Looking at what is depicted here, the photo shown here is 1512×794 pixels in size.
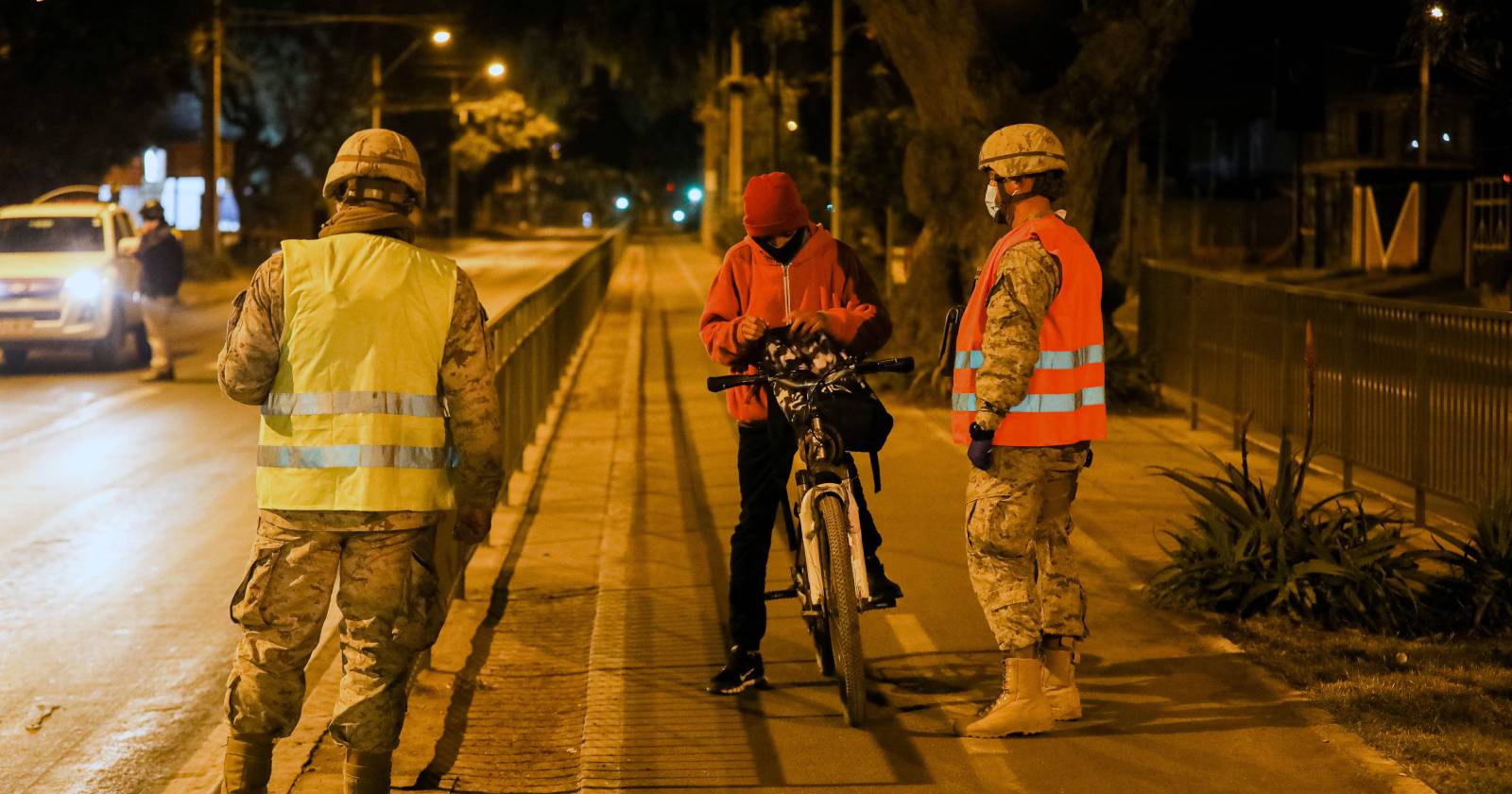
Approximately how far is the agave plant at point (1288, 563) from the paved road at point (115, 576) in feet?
13.1

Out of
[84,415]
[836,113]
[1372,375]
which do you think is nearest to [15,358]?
[84,415]

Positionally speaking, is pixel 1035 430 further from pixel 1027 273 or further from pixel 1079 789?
pixel 1079 789

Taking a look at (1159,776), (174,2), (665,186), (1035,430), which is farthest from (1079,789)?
(665,186)

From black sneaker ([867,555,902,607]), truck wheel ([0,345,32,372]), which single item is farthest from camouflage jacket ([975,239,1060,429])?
truck wheel ([0,345,32,372])

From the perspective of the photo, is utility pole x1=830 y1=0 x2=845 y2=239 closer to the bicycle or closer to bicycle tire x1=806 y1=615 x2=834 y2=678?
bicycle tire x1=806 y1=615 x2=834 y2=678

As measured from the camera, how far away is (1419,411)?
9.58 m

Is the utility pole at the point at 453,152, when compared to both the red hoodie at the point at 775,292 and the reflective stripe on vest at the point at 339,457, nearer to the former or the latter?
the red hoodie at the point at 775,292

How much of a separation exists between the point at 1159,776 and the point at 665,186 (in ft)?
424

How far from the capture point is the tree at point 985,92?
15.3m

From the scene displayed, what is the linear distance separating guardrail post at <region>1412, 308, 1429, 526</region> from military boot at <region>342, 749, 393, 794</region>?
20.4 feet

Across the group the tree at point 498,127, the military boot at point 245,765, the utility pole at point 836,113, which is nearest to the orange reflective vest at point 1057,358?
the military boot at point 245,765

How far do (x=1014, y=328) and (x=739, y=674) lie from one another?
168 centimetres

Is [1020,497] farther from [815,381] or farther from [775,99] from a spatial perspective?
[775,99]

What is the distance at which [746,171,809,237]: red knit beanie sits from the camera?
638 centimetres
